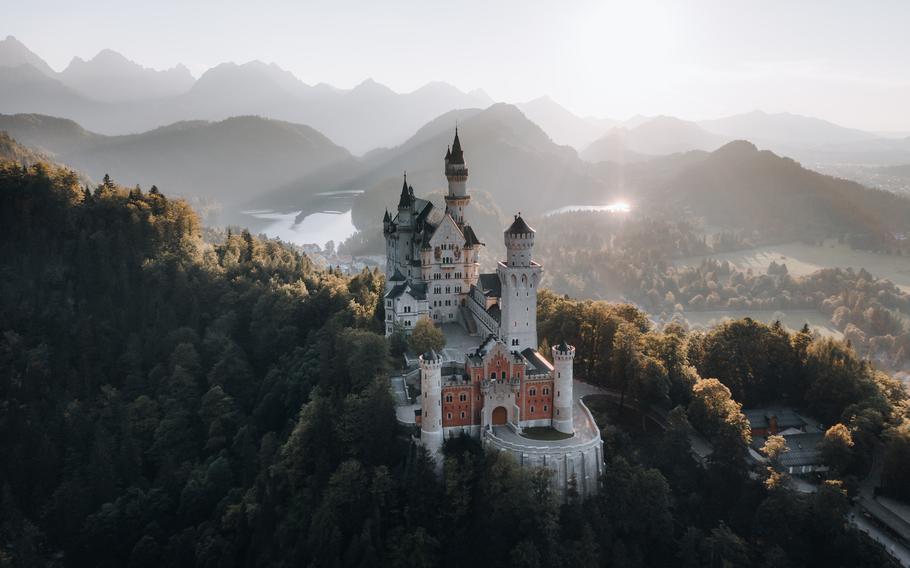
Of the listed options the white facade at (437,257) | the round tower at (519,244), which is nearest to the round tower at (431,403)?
the round tower at (519,244)

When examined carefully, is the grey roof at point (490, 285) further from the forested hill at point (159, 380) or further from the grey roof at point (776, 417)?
the grey roof at point (776, 417)

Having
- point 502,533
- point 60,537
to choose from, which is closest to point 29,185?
point 60,537

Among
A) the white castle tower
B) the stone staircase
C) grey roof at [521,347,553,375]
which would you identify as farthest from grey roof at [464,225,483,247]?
grey roof at [521,347,553,375]

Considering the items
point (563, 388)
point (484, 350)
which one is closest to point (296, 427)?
point (484, 350)

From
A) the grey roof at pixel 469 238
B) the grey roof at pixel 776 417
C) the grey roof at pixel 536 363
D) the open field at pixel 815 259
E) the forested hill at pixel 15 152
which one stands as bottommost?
the grey roof at pixel 776 417

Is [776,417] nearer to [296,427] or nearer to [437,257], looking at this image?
[437,257]

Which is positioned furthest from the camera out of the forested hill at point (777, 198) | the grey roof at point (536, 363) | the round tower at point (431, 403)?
the forested hill at point (777, 198)

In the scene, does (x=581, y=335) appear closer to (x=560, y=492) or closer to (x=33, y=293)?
(x=560, y=492)
